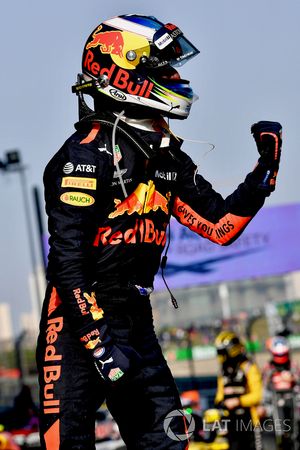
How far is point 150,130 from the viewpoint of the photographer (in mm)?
5531

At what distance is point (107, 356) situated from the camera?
5.05 meters

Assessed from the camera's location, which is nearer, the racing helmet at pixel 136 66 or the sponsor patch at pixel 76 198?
the sponsor patch at pixel 76 198

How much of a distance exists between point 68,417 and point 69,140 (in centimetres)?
112

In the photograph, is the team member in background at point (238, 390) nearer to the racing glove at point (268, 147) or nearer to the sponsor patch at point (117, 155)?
the racing glove at point (268, 147)

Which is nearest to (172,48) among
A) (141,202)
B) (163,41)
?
(163,41)

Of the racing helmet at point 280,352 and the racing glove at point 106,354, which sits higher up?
the racing glove at point 106,354

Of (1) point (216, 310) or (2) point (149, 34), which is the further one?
(1) point (216, 310)

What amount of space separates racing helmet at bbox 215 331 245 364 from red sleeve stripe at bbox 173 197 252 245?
8.18 metres

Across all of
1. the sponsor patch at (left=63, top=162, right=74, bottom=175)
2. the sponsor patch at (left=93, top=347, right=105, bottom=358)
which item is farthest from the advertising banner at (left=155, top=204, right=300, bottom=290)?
the sponsor patch at (left=93, top=347, right=105, bottom=358)

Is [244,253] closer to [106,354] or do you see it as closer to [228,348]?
[228,348]

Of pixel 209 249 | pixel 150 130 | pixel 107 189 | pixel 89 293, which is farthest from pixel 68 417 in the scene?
pixel 209 249

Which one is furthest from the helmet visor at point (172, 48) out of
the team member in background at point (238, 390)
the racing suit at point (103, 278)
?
the team member in background at point (238, 390)

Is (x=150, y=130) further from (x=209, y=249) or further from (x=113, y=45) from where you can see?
(x=209, y=249)

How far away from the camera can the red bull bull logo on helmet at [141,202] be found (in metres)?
Result: 5.34
